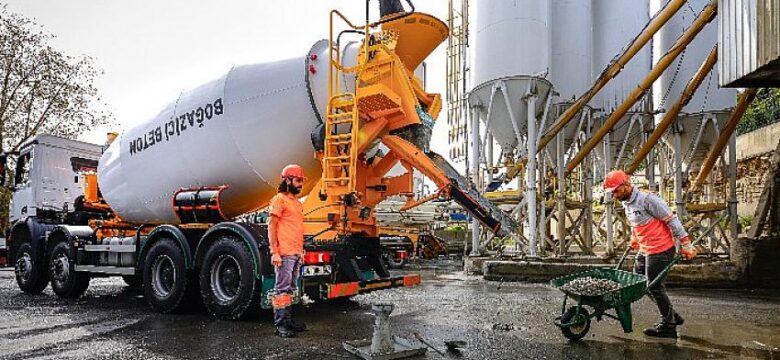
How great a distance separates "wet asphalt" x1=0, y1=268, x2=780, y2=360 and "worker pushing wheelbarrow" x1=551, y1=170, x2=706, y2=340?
20 cm

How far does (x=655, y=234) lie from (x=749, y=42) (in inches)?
85.2

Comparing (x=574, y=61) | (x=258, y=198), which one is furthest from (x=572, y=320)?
(x=574, y=61)

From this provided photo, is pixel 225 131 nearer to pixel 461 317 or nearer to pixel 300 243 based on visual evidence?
pixel 300 243

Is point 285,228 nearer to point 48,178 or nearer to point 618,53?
point 48,178

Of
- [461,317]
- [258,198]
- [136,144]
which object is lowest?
[461,317]

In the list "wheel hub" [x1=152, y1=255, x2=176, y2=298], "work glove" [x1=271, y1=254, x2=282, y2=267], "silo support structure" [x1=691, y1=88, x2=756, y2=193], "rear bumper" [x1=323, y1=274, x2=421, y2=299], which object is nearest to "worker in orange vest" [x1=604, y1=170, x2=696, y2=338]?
"rear bumper" [x1=323, y1=274, x2=421, y2=299]

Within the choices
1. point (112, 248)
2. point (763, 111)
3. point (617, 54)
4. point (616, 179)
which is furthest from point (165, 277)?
point (763, 111)

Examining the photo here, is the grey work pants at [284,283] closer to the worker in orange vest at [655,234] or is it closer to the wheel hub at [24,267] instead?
the worker in orange vest at [655,234]

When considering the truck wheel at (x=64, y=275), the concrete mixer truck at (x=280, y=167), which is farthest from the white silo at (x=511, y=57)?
the truck wheel at (x=64, y=275)

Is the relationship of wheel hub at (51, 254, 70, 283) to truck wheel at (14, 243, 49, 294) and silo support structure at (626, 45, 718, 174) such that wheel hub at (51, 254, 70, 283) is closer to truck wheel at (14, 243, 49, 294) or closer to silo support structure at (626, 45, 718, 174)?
truck wheel at (14, 243, 49, 294)

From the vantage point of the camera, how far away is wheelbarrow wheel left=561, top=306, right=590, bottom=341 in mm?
5297

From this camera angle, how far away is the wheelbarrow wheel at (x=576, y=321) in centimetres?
530

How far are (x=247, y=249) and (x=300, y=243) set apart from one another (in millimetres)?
781

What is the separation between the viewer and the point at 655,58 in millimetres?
16594
